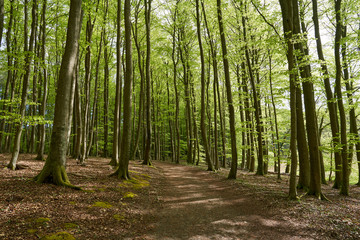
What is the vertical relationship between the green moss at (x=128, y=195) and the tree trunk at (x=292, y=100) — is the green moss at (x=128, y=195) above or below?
below

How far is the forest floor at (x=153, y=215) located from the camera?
13.6 ft

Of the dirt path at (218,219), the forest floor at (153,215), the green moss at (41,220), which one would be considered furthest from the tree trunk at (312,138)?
the green moss at (41,220)

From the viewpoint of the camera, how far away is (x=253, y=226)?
5.33m

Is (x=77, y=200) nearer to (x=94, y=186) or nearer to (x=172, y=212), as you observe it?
(x=94, y=186)

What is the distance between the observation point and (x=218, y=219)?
19.1ft

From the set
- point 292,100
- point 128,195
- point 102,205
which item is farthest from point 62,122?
point 292,100

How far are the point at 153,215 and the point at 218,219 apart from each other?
78.3 inches

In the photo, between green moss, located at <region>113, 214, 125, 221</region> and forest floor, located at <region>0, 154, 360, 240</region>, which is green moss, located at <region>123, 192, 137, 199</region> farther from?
green moss, located at <region>113, 214, 125, 221</region>

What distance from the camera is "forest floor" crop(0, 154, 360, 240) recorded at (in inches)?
164

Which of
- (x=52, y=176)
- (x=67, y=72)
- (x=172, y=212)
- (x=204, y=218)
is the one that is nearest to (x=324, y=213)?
(x=204, y=218)

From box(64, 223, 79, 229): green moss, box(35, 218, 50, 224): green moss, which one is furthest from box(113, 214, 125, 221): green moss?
box(35, 218, 50, 224): green moss

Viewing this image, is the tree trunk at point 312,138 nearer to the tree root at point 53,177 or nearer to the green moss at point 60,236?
the green moss at point 60,236

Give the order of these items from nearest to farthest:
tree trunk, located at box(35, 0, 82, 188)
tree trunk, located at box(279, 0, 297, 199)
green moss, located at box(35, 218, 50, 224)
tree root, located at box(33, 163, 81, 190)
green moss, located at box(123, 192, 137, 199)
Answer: green moss, located at box(35, 218, 50, 224), tree root, located at box(33, 163, 81, 190), tree trunk, located at box(35, 0, 82, 188), green moss, located at box(123, 192, 137, 199), tree trunk, located at box(279, 0, 297, 199)

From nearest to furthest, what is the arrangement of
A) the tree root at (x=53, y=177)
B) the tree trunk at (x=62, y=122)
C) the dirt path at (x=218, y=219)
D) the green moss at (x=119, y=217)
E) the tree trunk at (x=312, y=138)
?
the dirt path at (x=218, y=219), the green moss at (x=119, y=217), the tree root at (x=53, y=177), the tree trunk at (x=62, y=122), the tree trunk at (x=312, y=138)
